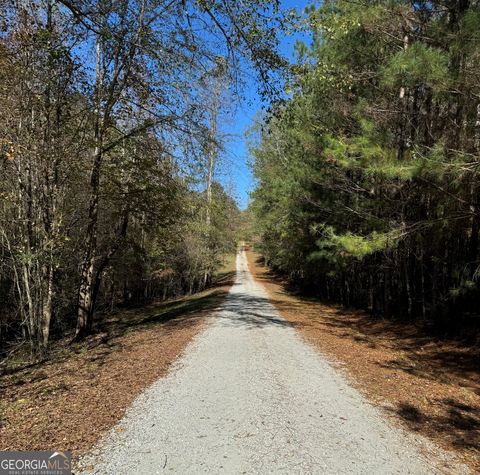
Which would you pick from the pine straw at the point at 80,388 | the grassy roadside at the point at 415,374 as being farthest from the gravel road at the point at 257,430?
the grassy roadside at the point at 415,374

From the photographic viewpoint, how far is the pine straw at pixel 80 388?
3.95 metres

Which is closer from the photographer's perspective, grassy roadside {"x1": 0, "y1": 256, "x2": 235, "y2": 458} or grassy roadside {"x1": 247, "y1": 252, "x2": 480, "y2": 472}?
grassy roadside {"x1": 0, "y1": 256, "x2": 235, "y2": 458}

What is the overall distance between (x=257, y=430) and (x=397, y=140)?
7.43 meters

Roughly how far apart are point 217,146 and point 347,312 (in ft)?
32.6

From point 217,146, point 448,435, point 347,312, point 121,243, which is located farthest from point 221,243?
point 448,435

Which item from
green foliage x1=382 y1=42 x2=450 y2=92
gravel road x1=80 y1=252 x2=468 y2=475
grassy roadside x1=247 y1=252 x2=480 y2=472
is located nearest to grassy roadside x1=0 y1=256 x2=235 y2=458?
gravel road x1=80 y1=252 x2=468 y2=475

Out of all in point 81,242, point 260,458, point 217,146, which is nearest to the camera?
point 260,458

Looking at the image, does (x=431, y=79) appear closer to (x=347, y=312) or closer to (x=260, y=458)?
(x=260, y=458)

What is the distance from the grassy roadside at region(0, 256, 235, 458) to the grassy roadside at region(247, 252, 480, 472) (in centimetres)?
332

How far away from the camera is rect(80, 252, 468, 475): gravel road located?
11.1 feet

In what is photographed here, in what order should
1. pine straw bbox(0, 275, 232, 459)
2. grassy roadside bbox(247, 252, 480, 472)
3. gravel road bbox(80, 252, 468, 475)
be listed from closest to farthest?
gravel road bbox(80, 252, 468, 475), pine straw bbox(0, 275, 232, 459), grassy roadside bbox(247, 252, 480, 472)

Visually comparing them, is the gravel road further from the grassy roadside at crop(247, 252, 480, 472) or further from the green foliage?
the green foliage

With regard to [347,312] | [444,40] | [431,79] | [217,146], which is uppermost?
[444,40]

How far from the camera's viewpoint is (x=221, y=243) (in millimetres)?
26531
